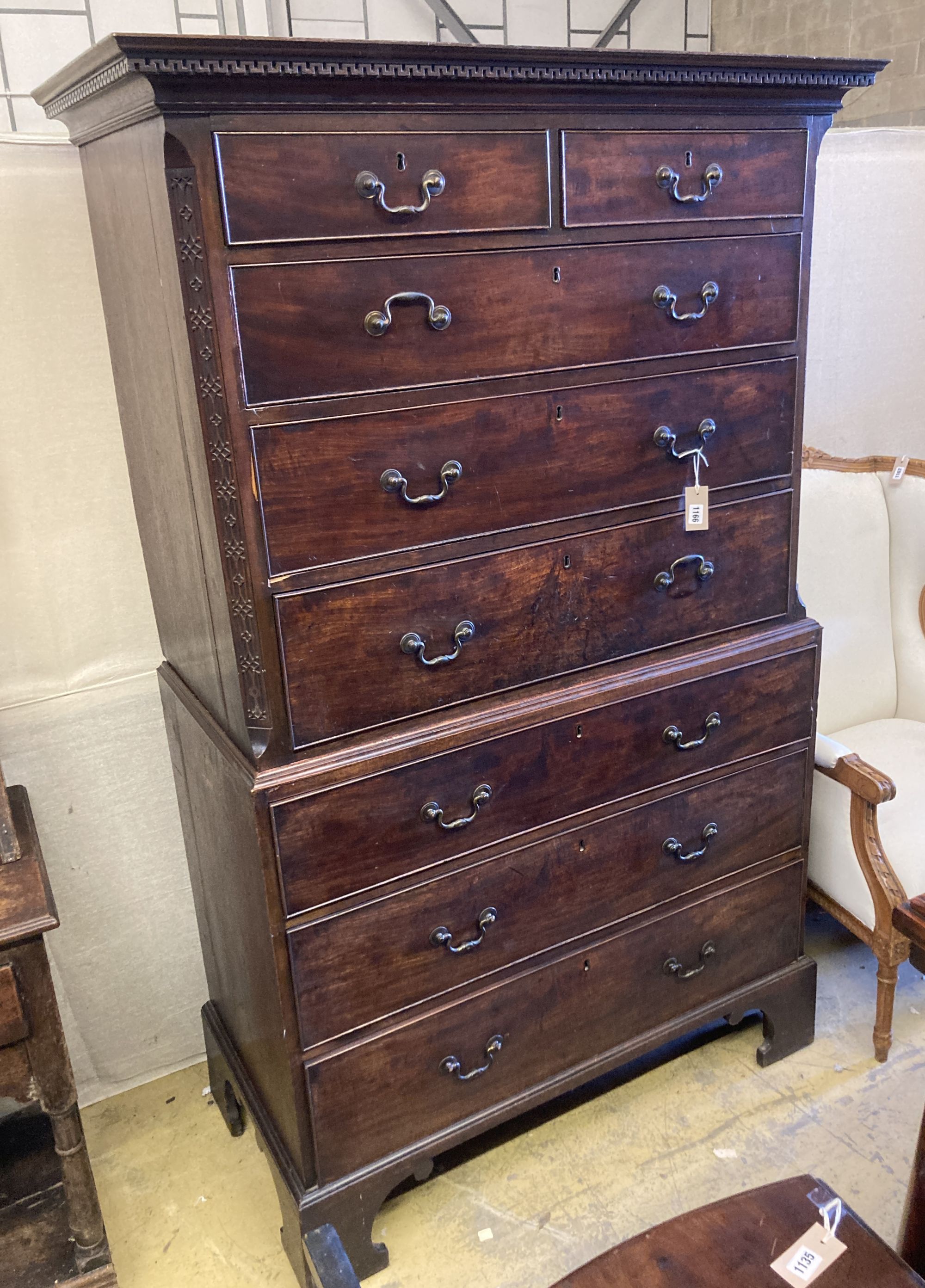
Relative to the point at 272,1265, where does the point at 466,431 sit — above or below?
above

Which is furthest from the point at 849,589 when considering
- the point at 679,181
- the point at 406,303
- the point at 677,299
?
the point at 406,303

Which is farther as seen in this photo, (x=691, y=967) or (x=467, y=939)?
(x=691, y=967)

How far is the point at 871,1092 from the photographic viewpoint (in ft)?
6.63

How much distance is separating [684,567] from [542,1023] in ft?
2.76

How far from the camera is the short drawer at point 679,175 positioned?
145 centimetres

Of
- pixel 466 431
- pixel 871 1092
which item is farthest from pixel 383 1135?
pixel 466 431

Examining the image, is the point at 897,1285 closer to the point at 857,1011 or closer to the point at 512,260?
the point at 857,1011

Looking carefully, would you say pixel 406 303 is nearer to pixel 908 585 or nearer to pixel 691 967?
pixel 691 967

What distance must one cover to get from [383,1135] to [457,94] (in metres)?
1.58

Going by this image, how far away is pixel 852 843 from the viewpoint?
6.86 ft

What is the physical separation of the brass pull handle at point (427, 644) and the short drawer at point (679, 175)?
0.60 meters

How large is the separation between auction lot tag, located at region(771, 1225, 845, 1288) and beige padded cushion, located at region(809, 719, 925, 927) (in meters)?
0.98

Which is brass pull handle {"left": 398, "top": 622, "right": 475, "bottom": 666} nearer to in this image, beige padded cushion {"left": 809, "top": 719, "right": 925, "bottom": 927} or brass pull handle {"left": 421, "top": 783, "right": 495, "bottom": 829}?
brass pull handle {"left": 421, "top": 783, "right": 495, "bottom": 829}

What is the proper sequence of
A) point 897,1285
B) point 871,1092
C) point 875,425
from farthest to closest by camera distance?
point 875,425
point 871,1092
point 897,1285
